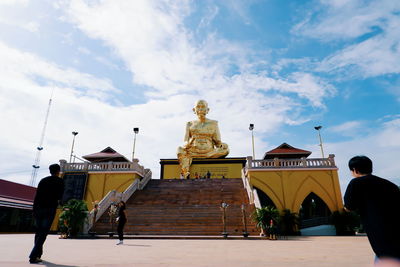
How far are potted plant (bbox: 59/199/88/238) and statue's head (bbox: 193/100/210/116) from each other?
62.5 feet

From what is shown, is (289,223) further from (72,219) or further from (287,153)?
(72,219)

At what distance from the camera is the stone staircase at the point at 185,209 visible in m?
12.3

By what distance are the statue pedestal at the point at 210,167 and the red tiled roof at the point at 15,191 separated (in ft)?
37.6

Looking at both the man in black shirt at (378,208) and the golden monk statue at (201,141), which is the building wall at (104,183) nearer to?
the golden monk statue at (201,141)

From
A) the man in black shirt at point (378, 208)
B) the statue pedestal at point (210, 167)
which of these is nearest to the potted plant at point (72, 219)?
the man in black shirt at point (378, 208)

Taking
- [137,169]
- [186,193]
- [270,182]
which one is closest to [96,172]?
[137,169]

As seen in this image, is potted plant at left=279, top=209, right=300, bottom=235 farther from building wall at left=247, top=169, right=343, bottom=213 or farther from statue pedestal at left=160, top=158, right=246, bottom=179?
statue pedestal at left=160, top=158, right=246, bottom=179

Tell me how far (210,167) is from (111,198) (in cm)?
1230

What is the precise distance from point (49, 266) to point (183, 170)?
2193 centimetres

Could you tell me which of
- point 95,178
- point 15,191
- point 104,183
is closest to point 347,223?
point 104,183

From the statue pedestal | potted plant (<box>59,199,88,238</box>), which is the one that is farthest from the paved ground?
the statue pedestal

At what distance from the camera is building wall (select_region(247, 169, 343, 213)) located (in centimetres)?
1803

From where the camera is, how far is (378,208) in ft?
8.05

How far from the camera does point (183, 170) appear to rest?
25797mm
